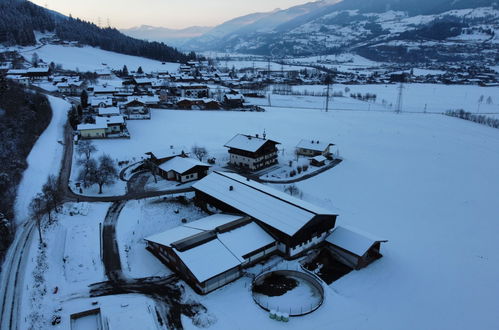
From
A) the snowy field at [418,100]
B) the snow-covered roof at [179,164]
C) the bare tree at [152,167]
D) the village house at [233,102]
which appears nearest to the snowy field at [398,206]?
the bare tree at [152,167]

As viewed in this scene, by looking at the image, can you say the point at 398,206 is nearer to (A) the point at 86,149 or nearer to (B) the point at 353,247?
(B) the point at 353,247

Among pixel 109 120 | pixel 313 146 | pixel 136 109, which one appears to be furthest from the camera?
pixel 136 109

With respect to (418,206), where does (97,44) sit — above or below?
above

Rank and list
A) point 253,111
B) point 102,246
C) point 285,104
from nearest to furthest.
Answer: point 102,246 < point 253,111 < point 285,104

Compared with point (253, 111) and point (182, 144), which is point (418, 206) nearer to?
point (182, 144)

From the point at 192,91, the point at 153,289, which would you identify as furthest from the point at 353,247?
the point at 192,91

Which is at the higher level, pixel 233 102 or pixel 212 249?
pixel 233 102

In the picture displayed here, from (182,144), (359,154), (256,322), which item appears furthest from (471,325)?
(182,144)
